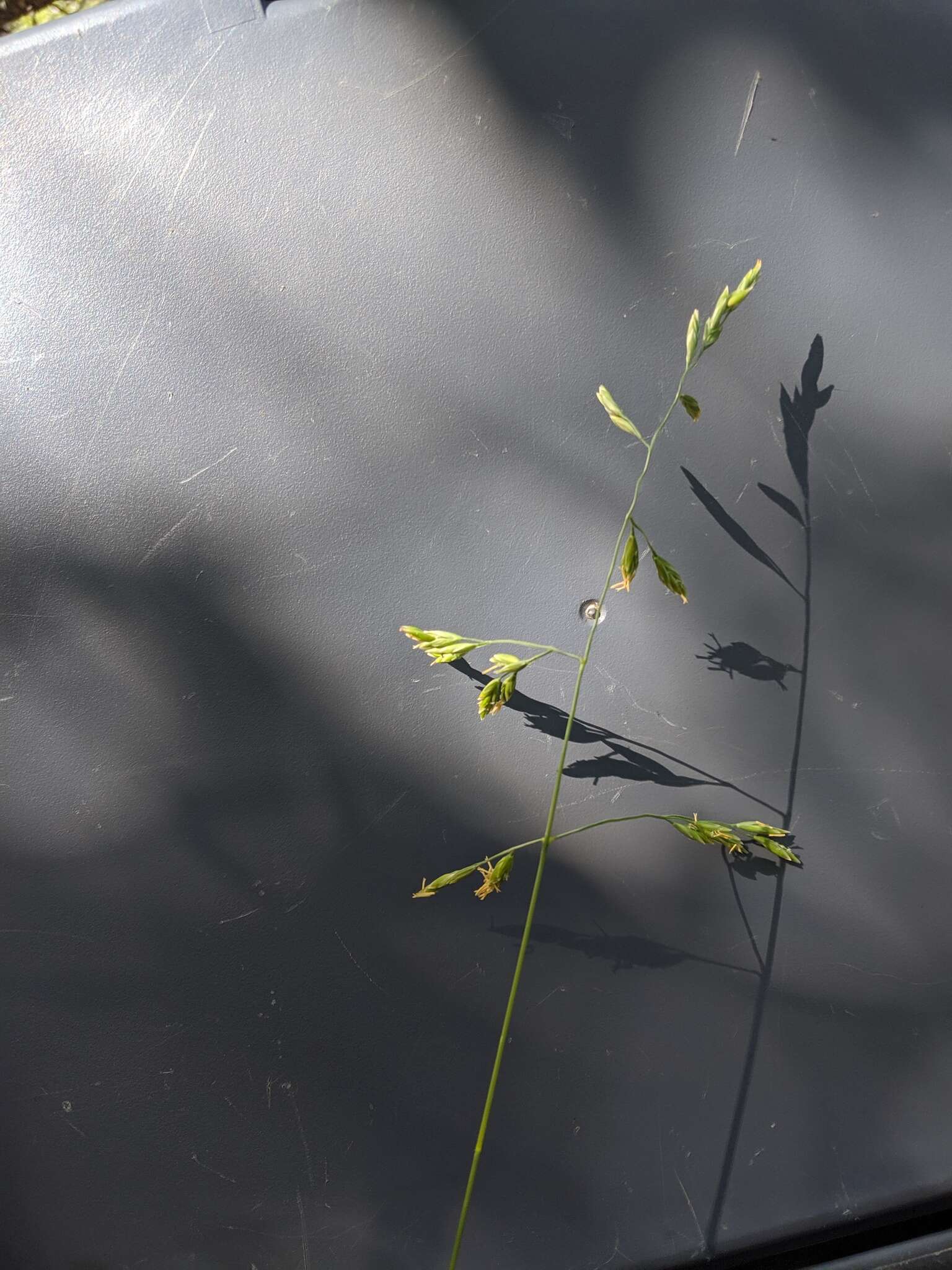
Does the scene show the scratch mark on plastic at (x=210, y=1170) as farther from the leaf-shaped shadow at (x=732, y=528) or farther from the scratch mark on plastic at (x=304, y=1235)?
the leaf-shaped shadow at (x=732, y=528)

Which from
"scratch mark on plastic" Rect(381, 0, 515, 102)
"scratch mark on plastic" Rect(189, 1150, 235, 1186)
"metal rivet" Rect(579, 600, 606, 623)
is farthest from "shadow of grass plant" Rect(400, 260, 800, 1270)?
"scratch mark on plastic" Rect(381, 0, 515, 102)

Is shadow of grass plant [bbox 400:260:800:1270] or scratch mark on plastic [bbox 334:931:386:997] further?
scratch mark on plastic [bbox 334:931:386:997]

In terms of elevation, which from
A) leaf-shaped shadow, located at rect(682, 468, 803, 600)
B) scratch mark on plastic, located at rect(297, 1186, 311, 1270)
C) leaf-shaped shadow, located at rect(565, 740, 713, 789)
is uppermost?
leaf-shaped shadow, located at rect(682, 468, 803, 600)

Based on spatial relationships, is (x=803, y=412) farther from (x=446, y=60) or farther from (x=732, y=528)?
(x=446, y=60)

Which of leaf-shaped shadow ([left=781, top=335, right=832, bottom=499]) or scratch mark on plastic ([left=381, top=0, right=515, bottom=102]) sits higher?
scratch mark on plastic ([left=381, top=0, right=515, bottom=102])

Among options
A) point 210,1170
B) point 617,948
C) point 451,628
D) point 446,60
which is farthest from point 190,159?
point 210,1170

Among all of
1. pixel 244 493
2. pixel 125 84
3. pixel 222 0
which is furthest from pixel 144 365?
pixel 222 0

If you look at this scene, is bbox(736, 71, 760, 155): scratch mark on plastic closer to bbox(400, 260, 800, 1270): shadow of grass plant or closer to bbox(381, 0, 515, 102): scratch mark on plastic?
bbox(400, 260, 800, 1270): shadow of grass plant

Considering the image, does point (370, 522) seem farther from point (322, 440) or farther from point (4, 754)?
point (4, 754)
